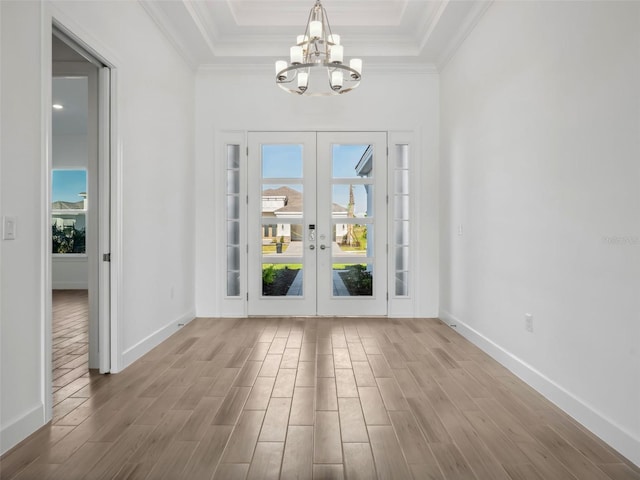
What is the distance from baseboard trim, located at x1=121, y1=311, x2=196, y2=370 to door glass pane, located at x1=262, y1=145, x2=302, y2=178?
6.71 ft

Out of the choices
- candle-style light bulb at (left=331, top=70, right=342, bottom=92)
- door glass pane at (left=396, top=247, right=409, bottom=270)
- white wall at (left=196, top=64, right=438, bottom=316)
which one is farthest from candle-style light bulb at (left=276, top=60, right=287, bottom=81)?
door glass pane at (left=396, top=247, right=409, bottom=270)

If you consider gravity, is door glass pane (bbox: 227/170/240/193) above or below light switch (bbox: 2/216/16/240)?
above

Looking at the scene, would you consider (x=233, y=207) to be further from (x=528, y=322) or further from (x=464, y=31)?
(x=528, y=322)

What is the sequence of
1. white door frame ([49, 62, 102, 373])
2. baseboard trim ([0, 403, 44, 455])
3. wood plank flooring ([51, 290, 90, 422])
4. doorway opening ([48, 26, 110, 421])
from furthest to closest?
white door frame ([49, 62, 102, 373]) → doorway opening ([48, 26, 110, 421]) → wood plank flooring ([51, 290, 90, 422]) → baseboard trim ([0, 403, 44, 455])

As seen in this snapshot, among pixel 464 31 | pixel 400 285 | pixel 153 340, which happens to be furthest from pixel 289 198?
pixel 464 31

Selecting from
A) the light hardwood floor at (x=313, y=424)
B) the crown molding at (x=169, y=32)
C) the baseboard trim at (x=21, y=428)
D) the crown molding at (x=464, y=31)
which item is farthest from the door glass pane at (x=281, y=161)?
the baseboard trim at (x=21, y=428)

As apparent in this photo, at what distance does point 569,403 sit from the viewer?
245cm

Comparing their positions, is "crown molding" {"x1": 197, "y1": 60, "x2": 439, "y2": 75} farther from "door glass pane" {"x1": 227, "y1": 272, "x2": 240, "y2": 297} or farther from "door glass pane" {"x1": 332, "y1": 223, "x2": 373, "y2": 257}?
"door glass pane" {"x1": 227, "y1": 272, "x2": 240, "y2": 297}

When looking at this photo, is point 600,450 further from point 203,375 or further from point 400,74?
point 400,74

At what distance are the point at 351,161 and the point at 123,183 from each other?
2.85 meters

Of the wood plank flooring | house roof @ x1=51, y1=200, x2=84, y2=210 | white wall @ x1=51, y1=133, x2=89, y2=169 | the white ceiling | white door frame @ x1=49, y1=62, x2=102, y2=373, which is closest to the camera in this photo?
the wood plank flooring

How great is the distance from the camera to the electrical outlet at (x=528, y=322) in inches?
116

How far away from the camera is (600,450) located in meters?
→ 2.04

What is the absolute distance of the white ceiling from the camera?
3.95 meters
